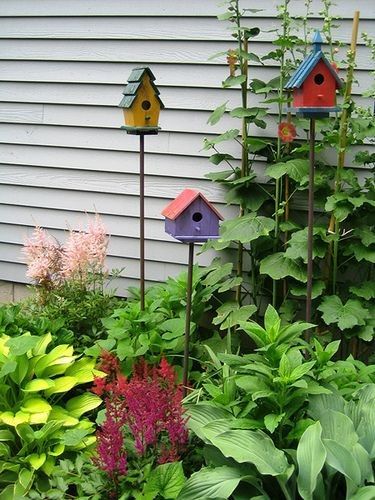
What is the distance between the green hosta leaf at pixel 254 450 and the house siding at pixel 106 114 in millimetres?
1859

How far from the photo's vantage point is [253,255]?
3.58m

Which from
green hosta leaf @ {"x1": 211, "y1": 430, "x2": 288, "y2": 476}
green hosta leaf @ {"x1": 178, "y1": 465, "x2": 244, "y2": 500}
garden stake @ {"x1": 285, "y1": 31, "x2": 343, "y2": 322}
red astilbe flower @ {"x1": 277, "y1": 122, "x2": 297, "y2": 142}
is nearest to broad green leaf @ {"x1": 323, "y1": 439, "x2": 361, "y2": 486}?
green hosta leaf @ {"x1": 211, "y1": 430, "x2": 288, "y2": 476}

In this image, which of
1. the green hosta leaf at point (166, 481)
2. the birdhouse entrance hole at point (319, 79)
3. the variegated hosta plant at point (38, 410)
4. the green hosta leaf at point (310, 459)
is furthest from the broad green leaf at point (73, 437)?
the birdhouse entrance hole at point (319, 79)

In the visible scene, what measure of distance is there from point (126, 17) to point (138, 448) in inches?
103

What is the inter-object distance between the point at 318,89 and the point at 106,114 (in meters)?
1.79

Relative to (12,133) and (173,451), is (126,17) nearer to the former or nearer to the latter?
(12,133)

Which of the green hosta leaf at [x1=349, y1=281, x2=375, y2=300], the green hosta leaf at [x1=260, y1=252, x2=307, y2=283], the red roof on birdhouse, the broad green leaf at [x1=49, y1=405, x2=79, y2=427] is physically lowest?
the broad green leaf at [x1=49, y1=405, x2=79, y2=427]

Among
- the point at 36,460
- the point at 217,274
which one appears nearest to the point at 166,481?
the point at 36,460

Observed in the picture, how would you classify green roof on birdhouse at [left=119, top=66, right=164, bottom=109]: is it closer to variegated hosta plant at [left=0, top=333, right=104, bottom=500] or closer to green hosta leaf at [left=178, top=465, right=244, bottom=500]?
variegated hosta plant at [left=0, top=333, right=104, bottom=500]

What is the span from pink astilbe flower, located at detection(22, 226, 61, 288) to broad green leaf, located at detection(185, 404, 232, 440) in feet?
4.91

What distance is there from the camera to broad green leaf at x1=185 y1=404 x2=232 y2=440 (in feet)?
7.93

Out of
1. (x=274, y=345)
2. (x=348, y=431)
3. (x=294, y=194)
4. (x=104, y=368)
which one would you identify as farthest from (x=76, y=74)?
(x=348, y=431)

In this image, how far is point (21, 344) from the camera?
297cm

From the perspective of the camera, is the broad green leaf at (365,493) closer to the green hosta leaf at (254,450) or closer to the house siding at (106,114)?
the green hosta leaf at (254,450)
